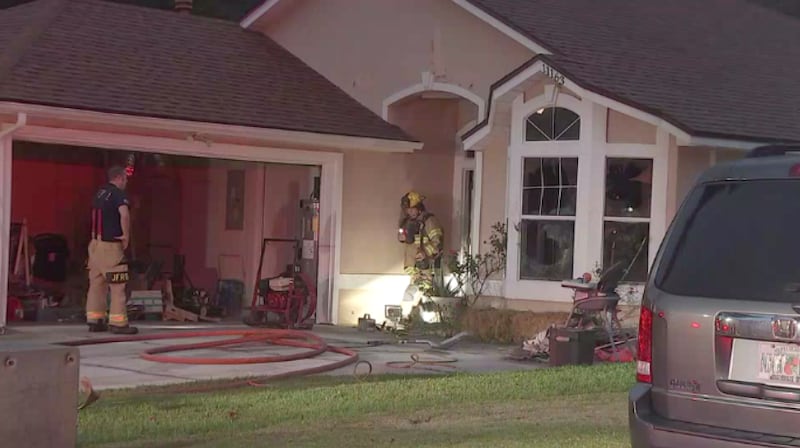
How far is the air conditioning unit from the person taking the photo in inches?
269

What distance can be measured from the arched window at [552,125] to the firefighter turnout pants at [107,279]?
5133mm

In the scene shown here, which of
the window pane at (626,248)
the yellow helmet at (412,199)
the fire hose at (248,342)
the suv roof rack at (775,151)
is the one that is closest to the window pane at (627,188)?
the window pane at (626,248)

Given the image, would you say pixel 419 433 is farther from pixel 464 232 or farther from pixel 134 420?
pixel 464 232

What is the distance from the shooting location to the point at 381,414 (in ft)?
29.1

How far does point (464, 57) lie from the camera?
16.2m

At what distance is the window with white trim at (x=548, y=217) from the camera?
14797 mm

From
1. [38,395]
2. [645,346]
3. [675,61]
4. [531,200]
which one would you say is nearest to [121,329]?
[531,200]

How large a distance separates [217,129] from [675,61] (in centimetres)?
619

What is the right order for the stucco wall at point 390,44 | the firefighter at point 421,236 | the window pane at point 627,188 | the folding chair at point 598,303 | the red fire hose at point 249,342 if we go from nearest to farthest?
the red fire hose at point 249,342, the folding chair at point 598,303, the window pane at point 627,188, the stucco wall at point 390,44, the firefighter at point 421,236

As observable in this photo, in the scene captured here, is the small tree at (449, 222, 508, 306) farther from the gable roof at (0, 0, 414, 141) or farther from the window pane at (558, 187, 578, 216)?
the gable roof at (0, 0, 414, 141)

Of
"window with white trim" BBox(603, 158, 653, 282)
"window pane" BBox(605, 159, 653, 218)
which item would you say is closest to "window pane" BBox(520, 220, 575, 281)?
"window with white trim" BBox(603, 158, 653, 282)

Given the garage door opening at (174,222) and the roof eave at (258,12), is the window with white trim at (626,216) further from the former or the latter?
the roof eave at (258,12)

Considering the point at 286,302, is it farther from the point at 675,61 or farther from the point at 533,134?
the point at 675,61

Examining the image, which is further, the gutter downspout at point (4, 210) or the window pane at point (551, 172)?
the window pane at point (551, 172)
